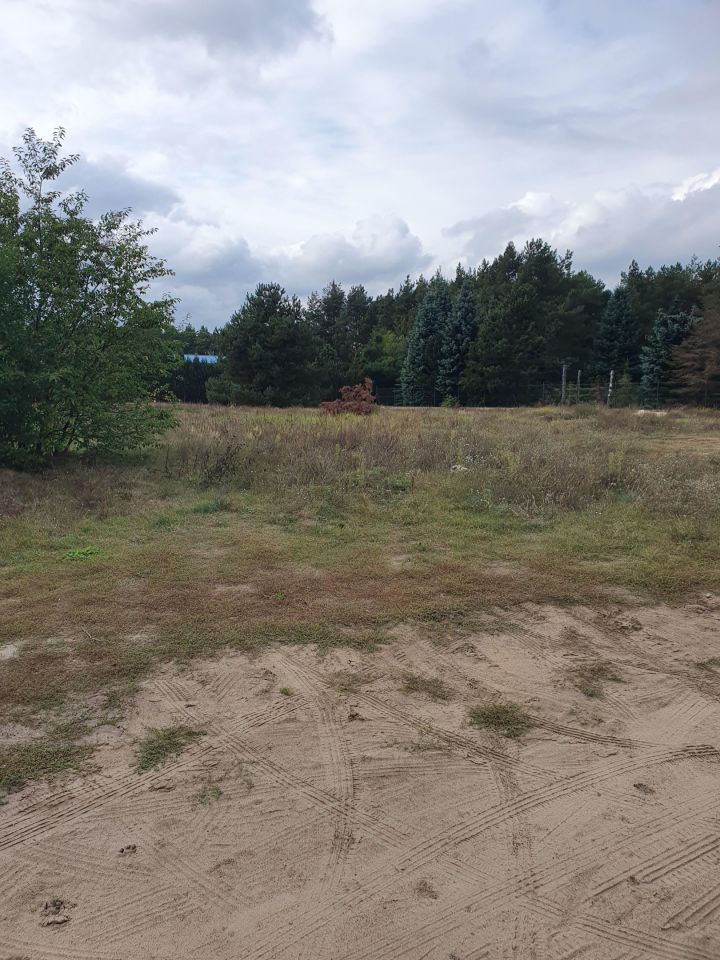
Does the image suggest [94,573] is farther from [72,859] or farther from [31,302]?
[31,302]

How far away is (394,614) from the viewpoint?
508 cm

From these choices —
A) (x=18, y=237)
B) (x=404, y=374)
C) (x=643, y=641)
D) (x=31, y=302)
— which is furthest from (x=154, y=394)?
(x=404, y=374)

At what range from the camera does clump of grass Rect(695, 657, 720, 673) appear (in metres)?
4.32

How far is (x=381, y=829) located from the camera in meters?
2.84

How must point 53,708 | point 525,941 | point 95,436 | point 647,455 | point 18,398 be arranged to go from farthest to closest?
point 647,455, point 95,436, point 18,398, point 53,708, point 525,941

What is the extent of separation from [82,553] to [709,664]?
18.7ft

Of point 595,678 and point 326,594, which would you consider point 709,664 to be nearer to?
point 595,678

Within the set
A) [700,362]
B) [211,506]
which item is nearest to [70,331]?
[211,506]

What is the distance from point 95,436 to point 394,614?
7812 mm

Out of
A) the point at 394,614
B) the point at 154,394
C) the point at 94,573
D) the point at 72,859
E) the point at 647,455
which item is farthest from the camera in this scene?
the point at 647,455

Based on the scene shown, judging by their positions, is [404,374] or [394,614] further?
[404,374]

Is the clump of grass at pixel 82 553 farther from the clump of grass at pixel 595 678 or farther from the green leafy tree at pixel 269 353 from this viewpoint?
the green leafy tree at pixel 269 353

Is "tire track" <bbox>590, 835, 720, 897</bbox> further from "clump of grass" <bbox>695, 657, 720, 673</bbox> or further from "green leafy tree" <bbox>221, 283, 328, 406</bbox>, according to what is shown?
"green leafy tree" <bbox>221, 283, 328, 406</bbox>

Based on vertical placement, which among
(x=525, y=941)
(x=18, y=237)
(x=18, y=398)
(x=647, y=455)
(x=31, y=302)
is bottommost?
(x=525, y=941)
